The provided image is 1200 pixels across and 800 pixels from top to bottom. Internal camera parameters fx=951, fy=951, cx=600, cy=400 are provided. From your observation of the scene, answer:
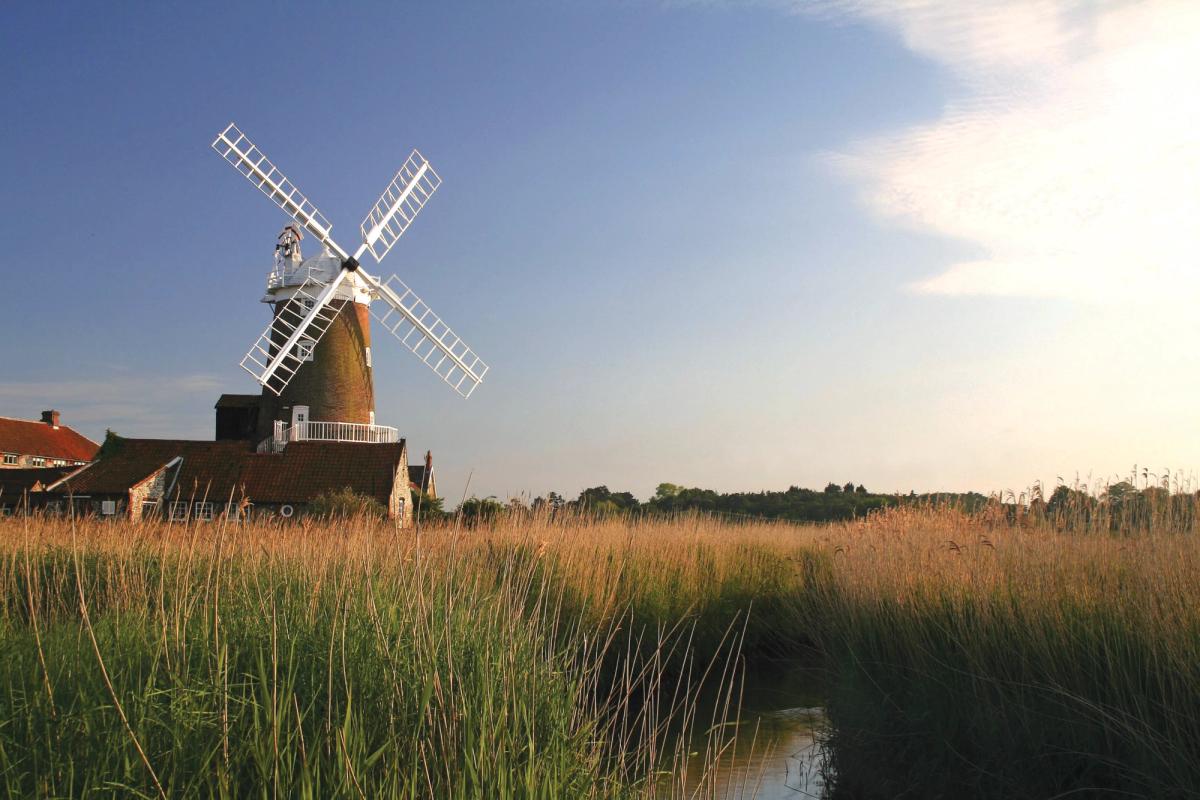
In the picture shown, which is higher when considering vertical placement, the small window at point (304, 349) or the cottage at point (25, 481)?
the small window at point (304, 349)

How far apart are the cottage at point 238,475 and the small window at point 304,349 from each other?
101 inches

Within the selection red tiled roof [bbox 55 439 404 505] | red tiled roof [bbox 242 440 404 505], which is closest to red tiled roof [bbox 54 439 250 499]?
red tiled roof [bbox 55 439 404 505]

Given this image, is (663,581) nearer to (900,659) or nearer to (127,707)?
(900,659)

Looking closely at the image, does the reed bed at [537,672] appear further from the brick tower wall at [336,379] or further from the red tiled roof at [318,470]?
the brick tower wall at [336,379]

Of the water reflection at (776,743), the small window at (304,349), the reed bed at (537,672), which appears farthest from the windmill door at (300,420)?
the water reflection at (776,743)

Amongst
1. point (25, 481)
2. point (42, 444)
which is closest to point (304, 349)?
point (25, 481)

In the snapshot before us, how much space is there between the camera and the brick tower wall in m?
29.1

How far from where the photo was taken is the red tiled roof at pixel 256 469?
2748 centimetres

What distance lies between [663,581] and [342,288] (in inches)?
841

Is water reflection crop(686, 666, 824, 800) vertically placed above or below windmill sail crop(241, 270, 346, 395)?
below

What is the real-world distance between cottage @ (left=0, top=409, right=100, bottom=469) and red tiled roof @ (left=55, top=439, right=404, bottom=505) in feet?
64.4

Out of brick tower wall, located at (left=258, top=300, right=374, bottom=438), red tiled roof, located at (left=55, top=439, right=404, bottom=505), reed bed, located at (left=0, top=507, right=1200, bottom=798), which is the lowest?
reed bed, located at (left=0, top=507, right=1200, bottom=798)

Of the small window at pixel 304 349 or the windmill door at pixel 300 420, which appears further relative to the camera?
the windmill door at pixel 300 420

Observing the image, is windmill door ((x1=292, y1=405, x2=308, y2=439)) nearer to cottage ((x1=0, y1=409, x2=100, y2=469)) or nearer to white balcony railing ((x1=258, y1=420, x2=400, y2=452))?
white balcony railing ((x1=258, y1=420, x2=400, y2=452))
